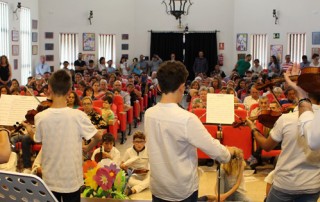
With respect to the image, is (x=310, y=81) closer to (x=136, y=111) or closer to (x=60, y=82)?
(x=60, y=82)

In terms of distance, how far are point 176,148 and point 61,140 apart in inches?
35.3

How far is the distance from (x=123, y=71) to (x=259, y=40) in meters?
5.41

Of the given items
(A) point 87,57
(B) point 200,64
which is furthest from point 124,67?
(B) point 200,64

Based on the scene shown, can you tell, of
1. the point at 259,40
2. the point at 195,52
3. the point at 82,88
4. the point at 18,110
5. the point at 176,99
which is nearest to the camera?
the point at 176,99

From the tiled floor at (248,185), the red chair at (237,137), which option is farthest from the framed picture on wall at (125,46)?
the red chair at (237,137)

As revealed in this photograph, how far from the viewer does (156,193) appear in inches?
130

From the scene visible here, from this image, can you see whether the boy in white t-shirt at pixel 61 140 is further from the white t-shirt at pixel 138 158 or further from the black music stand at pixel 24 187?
the white t-shirt at pixel 138 158

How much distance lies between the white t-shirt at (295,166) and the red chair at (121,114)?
7.66m

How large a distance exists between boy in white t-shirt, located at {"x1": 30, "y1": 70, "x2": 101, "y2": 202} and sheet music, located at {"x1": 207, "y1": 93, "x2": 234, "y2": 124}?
3285 millimetres

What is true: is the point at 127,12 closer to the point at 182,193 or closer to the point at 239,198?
the point at 239,198

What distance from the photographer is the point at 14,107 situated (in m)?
5.62

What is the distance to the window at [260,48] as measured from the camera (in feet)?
66.0

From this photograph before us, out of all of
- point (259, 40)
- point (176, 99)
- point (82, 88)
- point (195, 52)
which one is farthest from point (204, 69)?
point (176, 99)

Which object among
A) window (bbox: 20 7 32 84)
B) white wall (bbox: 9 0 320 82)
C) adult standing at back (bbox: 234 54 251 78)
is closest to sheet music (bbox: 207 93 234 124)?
window (bbox: 20 7 32 84)
